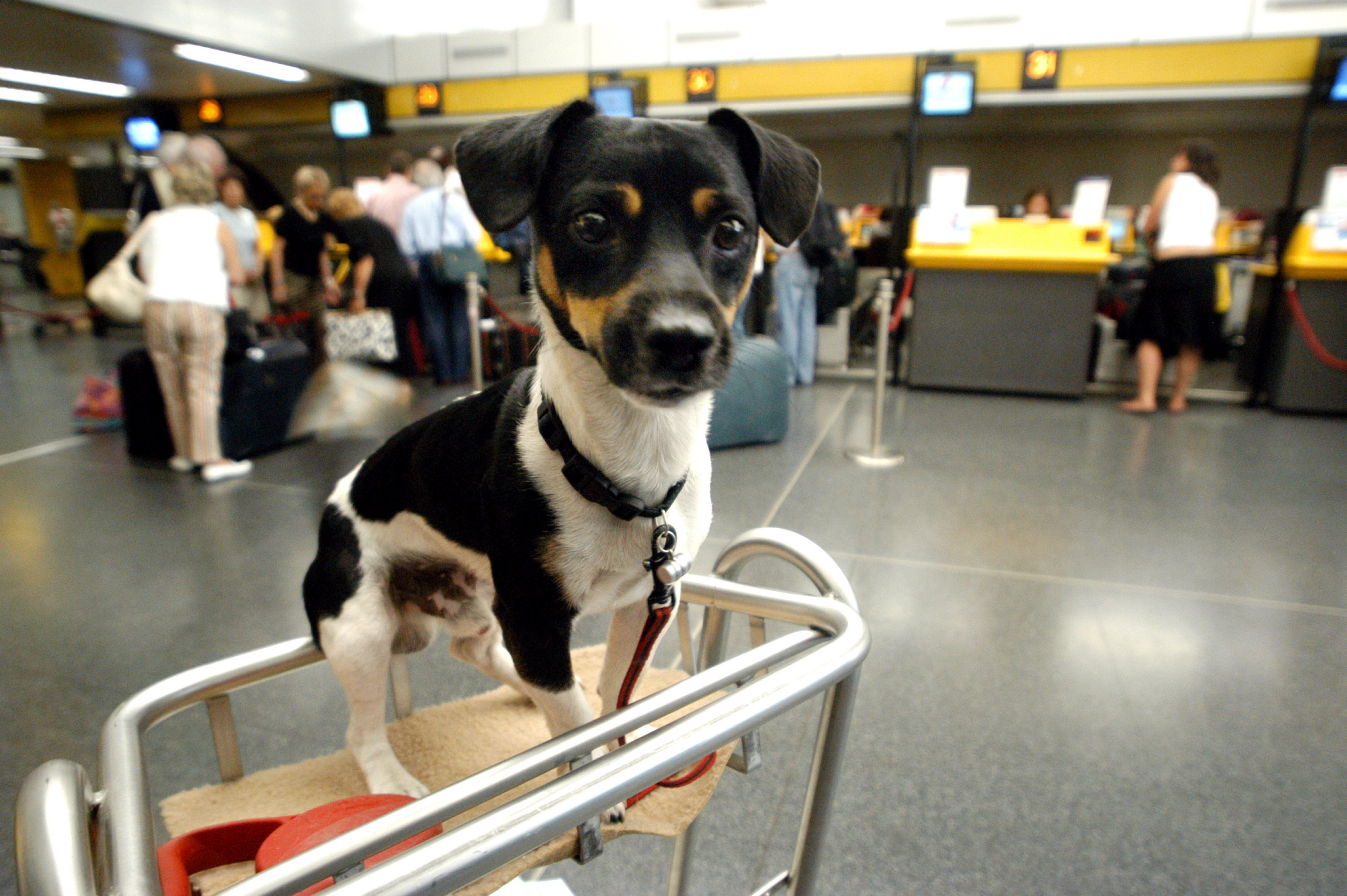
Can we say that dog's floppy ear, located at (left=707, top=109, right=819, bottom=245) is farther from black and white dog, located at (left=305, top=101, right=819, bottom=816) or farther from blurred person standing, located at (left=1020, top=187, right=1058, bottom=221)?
blurred person standing, located at (left=1020, top=187, right=1058, bottom=221)

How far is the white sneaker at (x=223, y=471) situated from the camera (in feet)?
12.9

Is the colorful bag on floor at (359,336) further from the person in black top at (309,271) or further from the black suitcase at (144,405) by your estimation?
the black suitcase at (144,405)

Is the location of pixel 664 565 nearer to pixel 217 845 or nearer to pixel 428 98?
pixel 217 845

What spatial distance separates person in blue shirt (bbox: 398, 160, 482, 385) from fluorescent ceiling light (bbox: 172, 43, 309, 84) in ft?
9.92

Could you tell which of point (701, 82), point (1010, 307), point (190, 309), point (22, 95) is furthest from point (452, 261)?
point (22, 95)

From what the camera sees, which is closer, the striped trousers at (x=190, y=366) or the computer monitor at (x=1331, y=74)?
the striped trousers at (x=190, y=366)

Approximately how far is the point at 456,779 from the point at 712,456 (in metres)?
3.24

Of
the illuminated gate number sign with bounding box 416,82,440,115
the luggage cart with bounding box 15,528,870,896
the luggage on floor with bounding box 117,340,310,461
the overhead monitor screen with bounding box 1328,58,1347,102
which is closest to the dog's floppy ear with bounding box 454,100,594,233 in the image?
the luggage cart with bounding box 15,528,870,896

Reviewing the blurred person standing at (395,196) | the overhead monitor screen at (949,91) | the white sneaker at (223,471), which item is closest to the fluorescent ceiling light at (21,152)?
the blurred person standing at (395,196)

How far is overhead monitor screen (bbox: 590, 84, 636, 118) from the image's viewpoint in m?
7.42

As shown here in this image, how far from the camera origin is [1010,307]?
5738mm

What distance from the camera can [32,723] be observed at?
78.6 inches

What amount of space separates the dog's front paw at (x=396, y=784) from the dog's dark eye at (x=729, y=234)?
0.82 meters

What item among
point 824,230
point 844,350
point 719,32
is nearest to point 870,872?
point 824,230
